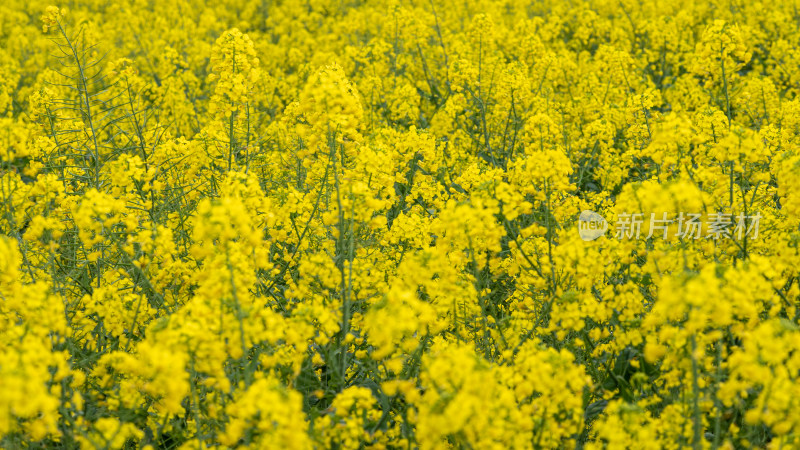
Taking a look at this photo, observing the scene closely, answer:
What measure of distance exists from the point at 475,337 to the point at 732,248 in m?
1.62

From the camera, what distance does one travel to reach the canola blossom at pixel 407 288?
3070 millimetres

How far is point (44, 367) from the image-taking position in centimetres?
287

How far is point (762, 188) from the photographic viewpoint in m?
5.35

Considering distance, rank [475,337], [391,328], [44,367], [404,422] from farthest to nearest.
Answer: [475,337] < [404,422] < [391,328] < [44,367]

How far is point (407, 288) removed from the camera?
12.9ft

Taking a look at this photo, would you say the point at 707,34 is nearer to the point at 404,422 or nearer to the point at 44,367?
the point at 404,422

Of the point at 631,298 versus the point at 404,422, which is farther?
the point at 631,298

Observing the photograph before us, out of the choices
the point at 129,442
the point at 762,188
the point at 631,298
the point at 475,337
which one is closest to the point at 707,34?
the point at 762,188

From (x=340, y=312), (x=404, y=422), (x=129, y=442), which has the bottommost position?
(x=129, y=442)

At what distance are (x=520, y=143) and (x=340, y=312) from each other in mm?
3854

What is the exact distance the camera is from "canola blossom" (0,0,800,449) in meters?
3.07

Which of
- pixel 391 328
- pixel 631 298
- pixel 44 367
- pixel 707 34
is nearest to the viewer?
pixel 44 367

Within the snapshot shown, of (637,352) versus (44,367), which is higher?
(44,367)

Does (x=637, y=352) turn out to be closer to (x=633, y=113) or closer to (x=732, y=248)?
(x=732, y=248)
